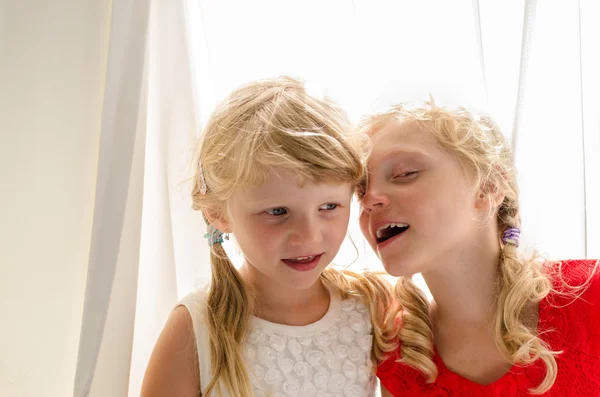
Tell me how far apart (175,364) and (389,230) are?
49 centimetres

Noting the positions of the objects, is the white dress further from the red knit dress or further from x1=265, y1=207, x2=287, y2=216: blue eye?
x1=265, y1=207, x2=287, y2=216: blue eye

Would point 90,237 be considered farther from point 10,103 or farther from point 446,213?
point 446,213

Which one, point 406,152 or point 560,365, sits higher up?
point 406,152

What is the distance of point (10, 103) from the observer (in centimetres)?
137

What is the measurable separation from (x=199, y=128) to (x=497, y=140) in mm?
617

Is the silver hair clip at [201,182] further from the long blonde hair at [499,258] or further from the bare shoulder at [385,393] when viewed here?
the bare shoulder at [385,393]

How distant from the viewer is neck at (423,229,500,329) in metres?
1.44

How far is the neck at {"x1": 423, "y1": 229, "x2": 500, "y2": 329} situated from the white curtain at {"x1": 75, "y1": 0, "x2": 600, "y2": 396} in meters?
0.14

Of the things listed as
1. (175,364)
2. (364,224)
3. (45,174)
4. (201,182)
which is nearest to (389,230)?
(364,224)

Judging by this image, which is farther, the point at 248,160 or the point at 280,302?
the point at 280,302

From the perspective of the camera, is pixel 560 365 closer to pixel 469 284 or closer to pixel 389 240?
pixel 469 284

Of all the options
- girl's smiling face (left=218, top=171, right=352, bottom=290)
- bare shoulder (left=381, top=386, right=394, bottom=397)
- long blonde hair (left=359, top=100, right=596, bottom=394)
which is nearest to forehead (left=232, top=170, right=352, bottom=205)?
girl's smiling face (left=218, top=171, right=352, bottom=290)

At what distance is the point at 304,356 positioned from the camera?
142 cm

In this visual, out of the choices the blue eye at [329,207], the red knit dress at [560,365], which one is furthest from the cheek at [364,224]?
the red knit dress at [560,365]
